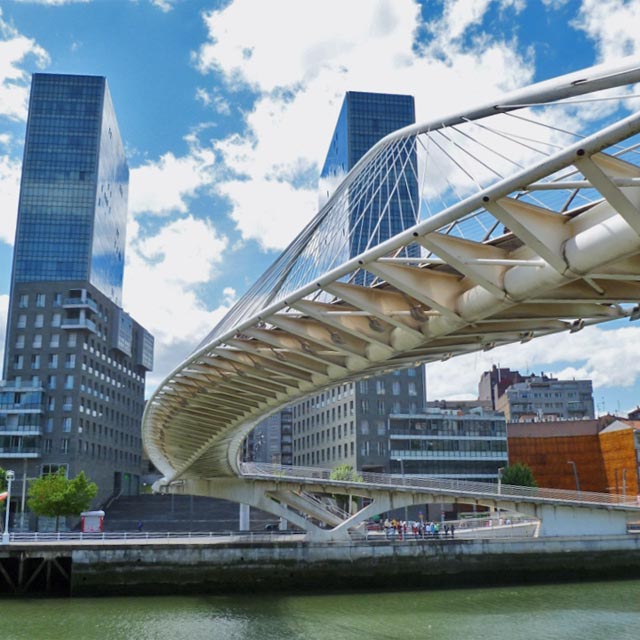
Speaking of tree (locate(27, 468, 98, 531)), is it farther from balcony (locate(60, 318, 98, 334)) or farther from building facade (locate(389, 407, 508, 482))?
building facade (locate(389, 407, 508, 482))

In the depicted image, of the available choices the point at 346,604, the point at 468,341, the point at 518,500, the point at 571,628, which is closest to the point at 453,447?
the point at 518,500

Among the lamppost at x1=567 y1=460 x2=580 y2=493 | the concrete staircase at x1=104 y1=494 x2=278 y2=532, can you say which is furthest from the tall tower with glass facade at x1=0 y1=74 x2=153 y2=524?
the lamppost at x1=567 y1=460 x2=580 y2=493

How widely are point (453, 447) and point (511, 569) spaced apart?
37.7m

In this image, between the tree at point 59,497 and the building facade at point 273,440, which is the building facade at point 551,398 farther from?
the tree at point 59,497

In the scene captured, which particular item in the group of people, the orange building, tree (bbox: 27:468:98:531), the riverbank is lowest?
the riverbank

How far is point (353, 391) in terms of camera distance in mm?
77250

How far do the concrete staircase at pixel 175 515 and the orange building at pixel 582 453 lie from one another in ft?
90.7

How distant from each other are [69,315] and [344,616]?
5696cm

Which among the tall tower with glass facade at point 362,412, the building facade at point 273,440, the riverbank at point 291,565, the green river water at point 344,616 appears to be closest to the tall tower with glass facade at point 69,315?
the tall tower with glass facade at point 362,412

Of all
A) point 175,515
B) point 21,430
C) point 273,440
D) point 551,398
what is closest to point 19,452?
point 21,430

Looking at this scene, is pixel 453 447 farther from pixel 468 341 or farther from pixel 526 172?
pixel 526 172

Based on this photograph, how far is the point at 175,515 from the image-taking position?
68.7 metres

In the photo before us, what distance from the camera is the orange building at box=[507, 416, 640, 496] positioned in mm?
69062

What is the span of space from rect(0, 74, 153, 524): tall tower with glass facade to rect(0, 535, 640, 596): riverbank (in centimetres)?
3871
